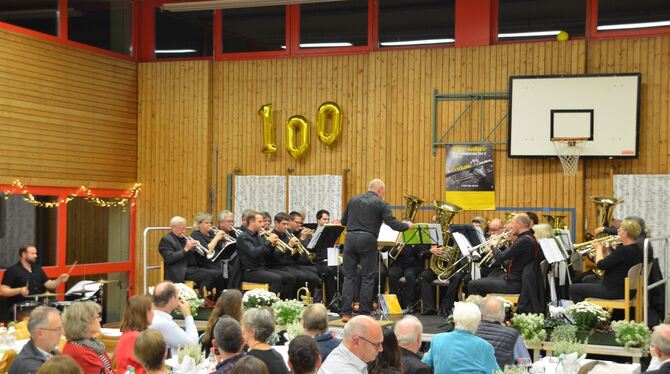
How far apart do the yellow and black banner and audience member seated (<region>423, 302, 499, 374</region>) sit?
8687 millimetres

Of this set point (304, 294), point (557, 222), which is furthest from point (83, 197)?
point (557, 222)

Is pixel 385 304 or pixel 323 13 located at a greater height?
pixel 323 13

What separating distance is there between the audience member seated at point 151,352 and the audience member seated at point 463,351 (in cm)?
221

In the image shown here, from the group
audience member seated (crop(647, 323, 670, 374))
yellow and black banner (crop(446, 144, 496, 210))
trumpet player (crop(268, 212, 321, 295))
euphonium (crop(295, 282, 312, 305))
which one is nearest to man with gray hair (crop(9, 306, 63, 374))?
audience member seated (crop(647, 323, 670, 374))

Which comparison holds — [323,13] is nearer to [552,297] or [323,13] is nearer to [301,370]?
[552,297]

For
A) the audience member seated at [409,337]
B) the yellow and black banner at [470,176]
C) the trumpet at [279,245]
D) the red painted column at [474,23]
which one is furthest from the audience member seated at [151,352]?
the red painted column at [474,23]

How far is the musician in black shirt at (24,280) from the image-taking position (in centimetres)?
1278

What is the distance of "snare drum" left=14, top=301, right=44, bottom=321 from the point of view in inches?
470

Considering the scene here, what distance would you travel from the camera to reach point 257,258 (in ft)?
43.1

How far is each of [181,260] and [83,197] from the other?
415 cm

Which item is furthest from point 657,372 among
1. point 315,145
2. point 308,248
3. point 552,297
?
point 315,145

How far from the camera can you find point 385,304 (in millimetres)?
12320

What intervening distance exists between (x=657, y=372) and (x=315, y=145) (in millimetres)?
11375

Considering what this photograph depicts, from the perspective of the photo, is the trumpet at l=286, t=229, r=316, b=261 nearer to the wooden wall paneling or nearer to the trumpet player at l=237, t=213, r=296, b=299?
the trumpet player at l=237, t=213, r=296, b=299
